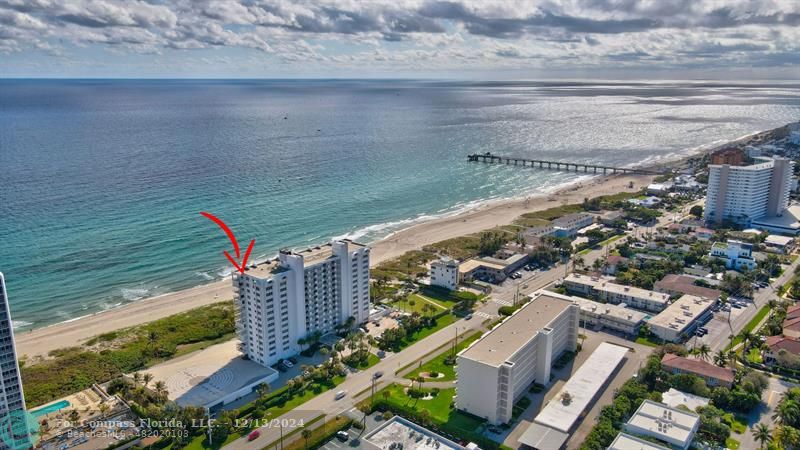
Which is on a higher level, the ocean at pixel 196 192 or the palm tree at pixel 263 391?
the ocean at pixel 196 192

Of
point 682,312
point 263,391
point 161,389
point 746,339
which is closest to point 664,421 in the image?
point 746,339

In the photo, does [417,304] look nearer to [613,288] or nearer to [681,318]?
[613,288]

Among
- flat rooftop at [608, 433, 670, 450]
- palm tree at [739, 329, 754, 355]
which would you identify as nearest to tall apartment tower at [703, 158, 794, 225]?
palm tree at [739, 329, 754, 355]

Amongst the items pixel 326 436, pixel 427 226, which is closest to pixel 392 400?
pixel 326 436

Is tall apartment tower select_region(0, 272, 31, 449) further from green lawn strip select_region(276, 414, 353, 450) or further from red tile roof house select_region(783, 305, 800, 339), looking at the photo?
red tile roof house select_region(783, 305, 800, 339)

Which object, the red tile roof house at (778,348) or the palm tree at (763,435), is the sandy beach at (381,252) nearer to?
the red tile roof house at (778,348)

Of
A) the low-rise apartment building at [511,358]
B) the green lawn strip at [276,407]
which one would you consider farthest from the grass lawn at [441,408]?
the green lawn strip at [276,407]
